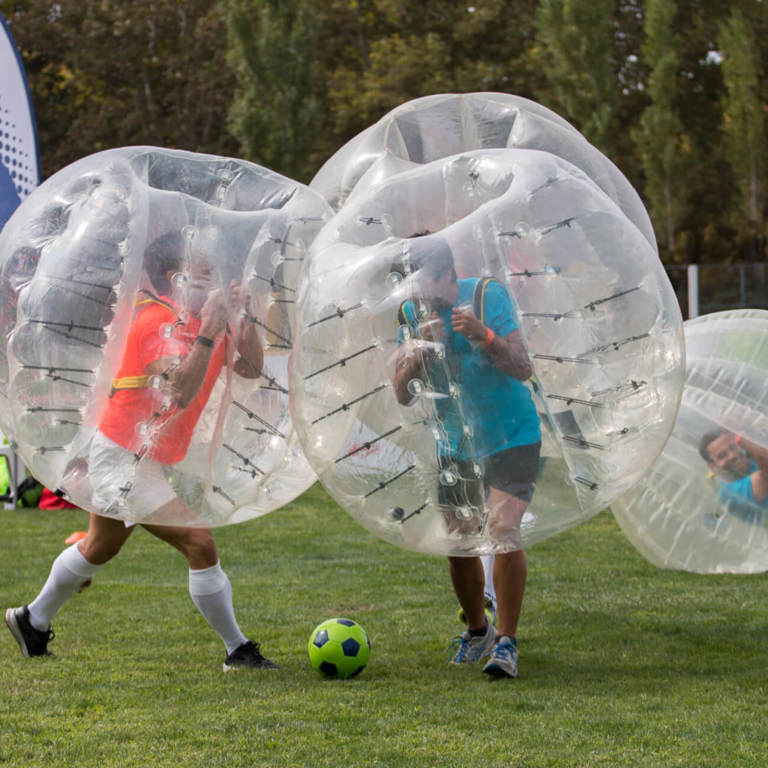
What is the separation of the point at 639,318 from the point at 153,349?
71.0 inches

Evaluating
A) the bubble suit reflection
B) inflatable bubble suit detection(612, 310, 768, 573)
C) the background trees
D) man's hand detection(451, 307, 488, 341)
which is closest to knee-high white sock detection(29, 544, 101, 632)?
the bubble suit reflection

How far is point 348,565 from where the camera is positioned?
8148mm

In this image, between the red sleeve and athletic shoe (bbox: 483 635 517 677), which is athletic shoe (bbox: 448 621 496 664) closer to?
athletic shoe (bbox: 483 635 517 677)

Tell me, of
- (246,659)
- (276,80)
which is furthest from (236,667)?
(276,80)

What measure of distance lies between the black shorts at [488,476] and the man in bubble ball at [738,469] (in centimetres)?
210

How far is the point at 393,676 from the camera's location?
5262 millimetres

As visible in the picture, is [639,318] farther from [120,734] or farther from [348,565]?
[348,565]

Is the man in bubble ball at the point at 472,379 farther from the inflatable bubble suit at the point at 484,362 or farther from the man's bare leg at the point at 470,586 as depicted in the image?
the man's bare leg at the point at 470,586

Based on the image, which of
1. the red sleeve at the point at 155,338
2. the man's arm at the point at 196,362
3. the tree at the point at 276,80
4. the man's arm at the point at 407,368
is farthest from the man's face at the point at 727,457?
the tree at the point at 276,80

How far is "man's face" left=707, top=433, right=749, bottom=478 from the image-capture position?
6125 millimetres

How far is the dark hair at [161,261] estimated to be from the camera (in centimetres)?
469

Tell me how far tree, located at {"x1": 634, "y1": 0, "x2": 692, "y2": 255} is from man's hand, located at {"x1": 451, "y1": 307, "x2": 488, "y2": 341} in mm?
24235

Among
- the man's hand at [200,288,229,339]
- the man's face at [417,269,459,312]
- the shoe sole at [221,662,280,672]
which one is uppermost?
the man's face at [417,269,459,312]

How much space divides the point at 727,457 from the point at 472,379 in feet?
7.76
